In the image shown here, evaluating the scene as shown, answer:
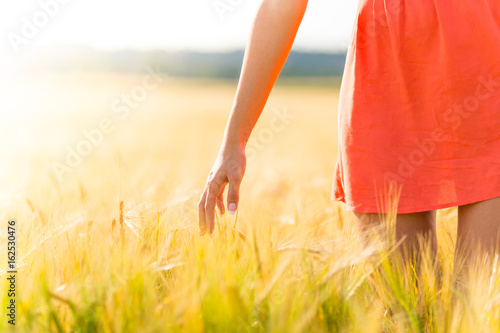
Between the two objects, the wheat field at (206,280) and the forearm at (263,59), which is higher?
the forearm at (263,59)

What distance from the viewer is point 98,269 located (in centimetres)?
86

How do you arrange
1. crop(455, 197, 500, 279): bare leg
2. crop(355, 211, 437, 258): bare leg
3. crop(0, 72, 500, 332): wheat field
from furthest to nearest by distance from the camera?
1. crop(355, 211, 437, 258): bare leg
2. crop(455, 197, 500, 279): bare leg
3. crop(0, 72, 500, 332): wheat field

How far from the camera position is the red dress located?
3.69 feet

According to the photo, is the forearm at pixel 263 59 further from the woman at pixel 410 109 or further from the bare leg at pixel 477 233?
the bare leg at pixel 477 233

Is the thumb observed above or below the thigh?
above

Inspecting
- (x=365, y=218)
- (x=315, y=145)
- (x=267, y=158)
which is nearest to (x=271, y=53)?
(x=365, y=218)

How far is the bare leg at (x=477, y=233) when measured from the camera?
1.05m

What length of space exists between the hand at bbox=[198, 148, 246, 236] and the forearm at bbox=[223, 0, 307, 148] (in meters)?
0.05

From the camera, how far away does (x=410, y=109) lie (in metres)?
1.17

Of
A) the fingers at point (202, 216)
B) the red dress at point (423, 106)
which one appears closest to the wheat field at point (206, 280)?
the fingers at point (202, 216)

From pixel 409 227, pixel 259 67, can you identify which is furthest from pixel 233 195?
pixel 409 227

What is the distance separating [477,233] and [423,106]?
0.27 metres

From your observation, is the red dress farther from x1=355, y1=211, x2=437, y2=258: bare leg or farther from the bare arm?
the bare arm

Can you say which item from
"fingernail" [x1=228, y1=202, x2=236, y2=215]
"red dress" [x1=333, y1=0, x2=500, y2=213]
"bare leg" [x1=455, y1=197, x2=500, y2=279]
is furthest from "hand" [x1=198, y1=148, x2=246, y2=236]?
"bare leg" [x1=455, y1=197, x2=500, y2=279]
